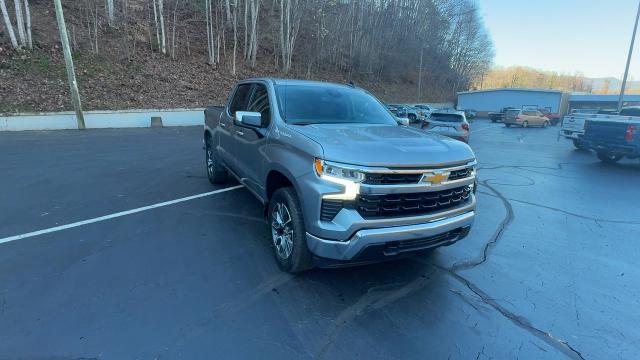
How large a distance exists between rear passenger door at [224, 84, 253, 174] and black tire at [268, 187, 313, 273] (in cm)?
167

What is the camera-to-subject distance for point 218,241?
4.33 metres

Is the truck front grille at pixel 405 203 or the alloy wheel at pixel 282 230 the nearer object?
the truck front grille at pixel 405 203

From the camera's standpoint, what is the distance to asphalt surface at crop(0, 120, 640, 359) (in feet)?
8.58

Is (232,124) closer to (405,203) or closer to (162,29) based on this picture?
(405,203)

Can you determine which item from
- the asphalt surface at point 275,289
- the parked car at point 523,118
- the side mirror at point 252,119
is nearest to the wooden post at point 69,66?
the asphalt surface at point 275,289

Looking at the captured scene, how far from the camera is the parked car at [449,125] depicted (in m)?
13.4

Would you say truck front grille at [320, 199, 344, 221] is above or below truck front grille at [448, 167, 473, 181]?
below

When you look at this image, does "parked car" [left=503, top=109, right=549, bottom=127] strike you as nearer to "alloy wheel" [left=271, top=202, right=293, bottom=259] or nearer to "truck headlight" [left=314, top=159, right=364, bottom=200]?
"alloy wheel" [left=271, top=202, right=293, bottom=259]

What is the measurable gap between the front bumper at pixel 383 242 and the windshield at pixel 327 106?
5.10 ft

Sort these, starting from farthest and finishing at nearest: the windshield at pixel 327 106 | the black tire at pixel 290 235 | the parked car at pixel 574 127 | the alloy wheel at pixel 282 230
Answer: the parked car at pixel 574 127 → the windshield at pixel 327 106 → the alloy wheel at pixel 282 230 → the black tire at pixel 290 235

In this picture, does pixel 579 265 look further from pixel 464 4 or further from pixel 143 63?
pixel 464 4

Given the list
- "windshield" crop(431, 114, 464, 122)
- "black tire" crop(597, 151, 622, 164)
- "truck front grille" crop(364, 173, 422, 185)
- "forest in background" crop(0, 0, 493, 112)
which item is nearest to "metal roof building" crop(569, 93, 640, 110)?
"forest in background" crop(0, 0, 493, 112)

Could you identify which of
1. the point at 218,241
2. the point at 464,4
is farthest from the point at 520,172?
the point at 464,4

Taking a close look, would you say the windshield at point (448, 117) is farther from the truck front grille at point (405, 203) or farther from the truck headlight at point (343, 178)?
the truck headlight at point (343, 178)
